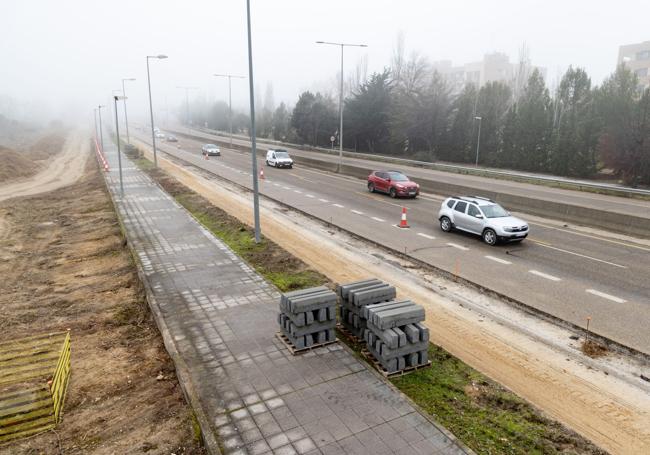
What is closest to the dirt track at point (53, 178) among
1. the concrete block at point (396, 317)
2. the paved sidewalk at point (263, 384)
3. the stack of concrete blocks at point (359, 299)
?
the paved sidewalk at point (263, 384)

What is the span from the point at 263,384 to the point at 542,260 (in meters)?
10.9

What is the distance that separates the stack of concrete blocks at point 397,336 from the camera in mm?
7414

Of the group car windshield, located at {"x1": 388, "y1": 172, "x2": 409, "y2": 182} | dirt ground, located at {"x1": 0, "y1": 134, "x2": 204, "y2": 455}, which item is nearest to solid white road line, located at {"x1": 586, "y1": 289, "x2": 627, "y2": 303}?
dirt ground, located at {"x1": 0, "y1": 134, "x2": 204, "y2": 455}

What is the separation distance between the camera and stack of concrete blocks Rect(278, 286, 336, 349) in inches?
317

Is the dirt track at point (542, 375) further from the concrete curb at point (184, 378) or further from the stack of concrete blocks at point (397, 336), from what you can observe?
the concrete curb at point (184, 378)

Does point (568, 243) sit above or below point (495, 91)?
below

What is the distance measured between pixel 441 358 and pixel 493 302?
3.61 metres

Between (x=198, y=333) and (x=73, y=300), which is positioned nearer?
(x=198, y=333)

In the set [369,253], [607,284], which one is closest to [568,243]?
[607,284]

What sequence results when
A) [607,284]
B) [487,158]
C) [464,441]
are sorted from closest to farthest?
[464,441], [607,284], [487,158]

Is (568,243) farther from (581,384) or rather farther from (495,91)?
(495,91)

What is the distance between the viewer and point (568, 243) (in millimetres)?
17000

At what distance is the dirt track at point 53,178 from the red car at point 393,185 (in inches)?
986

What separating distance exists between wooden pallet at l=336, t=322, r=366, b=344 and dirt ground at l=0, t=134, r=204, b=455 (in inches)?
125
